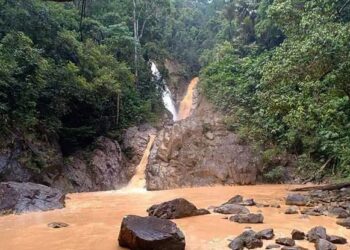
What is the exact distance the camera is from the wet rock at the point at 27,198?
11159 millimetres

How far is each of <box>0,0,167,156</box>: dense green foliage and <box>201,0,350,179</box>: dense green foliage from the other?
20.3 feet

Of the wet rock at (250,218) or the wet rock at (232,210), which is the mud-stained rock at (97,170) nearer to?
the wet rock at (232,210)

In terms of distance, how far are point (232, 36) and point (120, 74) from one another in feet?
49.4

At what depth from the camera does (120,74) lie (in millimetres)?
21422

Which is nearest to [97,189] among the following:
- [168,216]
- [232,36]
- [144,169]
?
[144,169]

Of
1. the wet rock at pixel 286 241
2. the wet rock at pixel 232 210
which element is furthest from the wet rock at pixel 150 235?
the wet rock at pixel 232 210

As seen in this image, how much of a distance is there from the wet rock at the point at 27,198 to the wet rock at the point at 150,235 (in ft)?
18.4

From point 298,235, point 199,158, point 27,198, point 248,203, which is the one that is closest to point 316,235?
point 298,235

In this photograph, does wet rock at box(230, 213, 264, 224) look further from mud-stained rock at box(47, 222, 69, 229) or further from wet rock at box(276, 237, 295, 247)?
mud-stained rock at box(47, 222, 69, 229)

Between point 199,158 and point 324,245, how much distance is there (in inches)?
488

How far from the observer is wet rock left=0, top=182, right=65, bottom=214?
439 inches

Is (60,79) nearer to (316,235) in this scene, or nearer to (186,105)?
(316,235)

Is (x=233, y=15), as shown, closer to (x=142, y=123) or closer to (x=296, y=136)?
(x=142, y=123)

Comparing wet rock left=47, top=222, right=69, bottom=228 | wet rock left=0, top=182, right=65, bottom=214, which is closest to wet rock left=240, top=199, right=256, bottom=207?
wet rock left=47, top=222, right=69, bottom=228
